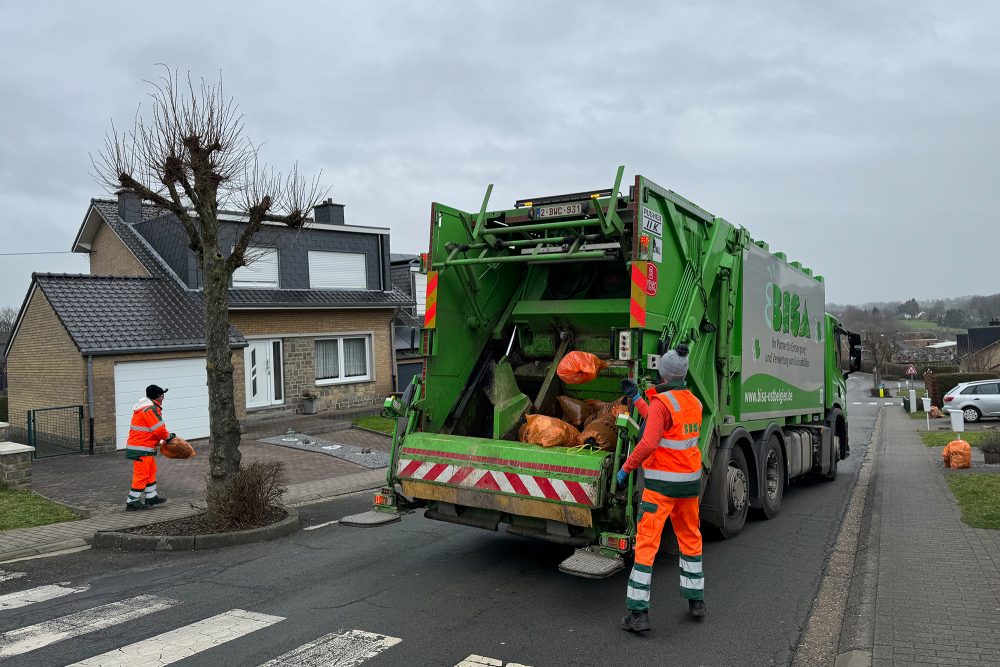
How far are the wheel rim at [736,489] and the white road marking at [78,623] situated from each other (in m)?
4.82

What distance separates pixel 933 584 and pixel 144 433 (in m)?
8.06

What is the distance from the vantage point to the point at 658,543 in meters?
4.80

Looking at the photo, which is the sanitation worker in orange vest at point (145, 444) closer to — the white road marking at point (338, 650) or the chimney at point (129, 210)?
the white road marking at point (338, 650)

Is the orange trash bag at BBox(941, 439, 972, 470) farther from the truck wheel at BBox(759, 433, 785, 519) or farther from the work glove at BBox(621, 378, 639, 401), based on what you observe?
the work glove at BBox(621, 378, 639, 401)

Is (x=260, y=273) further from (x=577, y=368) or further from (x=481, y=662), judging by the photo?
(x=481, y=662)

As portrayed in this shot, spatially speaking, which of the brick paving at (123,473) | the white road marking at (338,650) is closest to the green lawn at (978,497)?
the white road marking at (338,650)

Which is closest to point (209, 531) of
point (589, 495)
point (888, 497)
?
point (589, 495)

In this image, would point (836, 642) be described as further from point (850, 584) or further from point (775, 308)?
point (775, 308)

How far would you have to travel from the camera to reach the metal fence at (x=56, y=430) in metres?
13.7

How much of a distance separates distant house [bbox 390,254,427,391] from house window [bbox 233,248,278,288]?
12.7 feet

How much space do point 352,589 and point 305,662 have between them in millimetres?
1463

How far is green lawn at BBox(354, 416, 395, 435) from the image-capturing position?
56.3ft

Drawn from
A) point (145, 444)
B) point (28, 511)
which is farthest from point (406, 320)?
point (28, 511)

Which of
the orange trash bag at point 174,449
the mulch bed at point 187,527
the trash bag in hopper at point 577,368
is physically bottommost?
the mulch bed at point 187,527
